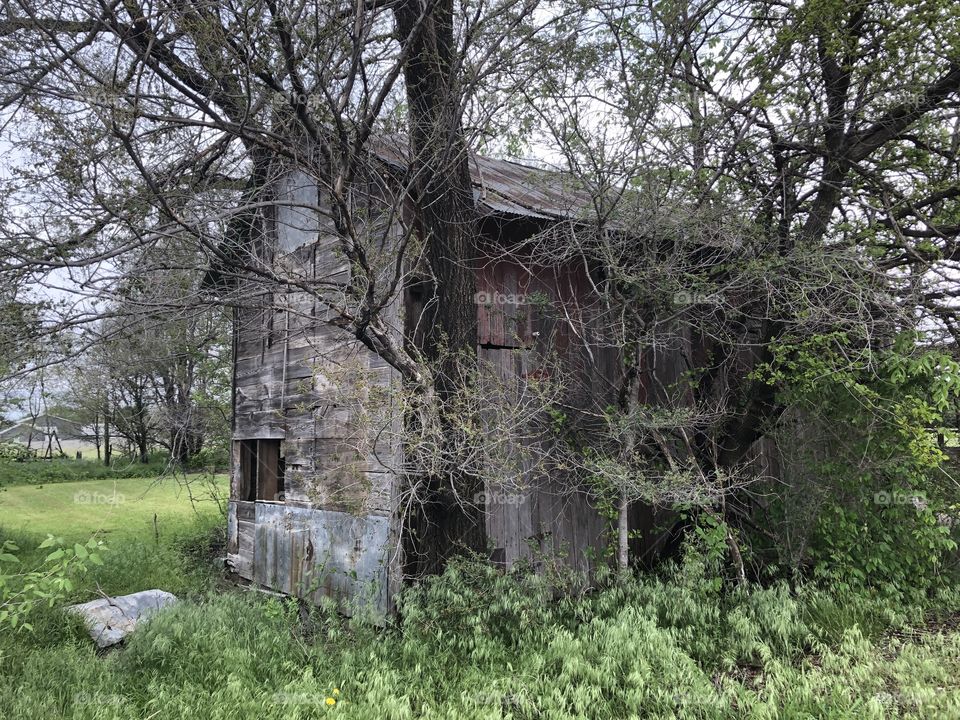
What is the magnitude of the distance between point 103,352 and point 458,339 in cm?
507

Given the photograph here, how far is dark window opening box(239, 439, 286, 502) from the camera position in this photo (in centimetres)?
910

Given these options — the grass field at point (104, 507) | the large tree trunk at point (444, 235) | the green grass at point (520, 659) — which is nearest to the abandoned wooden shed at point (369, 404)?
the large tree trunk at point (444, 235)

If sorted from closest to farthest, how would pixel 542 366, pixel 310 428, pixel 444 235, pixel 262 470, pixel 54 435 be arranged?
pixel 444 235 < pixel 542 366 < pixel 310 428 < pixel 262 470 < pixel 54 435

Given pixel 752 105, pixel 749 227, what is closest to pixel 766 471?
pixel 749 227

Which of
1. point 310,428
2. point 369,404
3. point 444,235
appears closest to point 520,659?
point 369,404

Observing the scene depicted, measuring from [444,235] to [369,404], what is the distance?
191cm

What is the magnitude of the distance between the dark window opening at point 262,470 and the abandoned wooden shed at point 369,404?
0.03 metres

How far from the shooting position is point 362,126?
514 centimetres

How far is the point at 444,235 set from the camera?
252 inches

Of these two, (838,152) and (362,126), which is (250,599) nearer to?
(362,126)

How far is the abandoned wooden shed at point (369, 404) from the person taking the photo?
6367 millimetres

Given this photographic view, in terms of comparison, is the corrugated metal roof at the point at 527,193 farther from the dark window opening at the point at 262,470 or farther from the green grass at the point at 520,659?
the dark window opening at the point at 262,470

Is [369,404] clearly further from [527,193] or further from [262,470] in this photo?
[262,470]

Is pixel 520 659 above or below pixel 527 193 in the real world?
below
